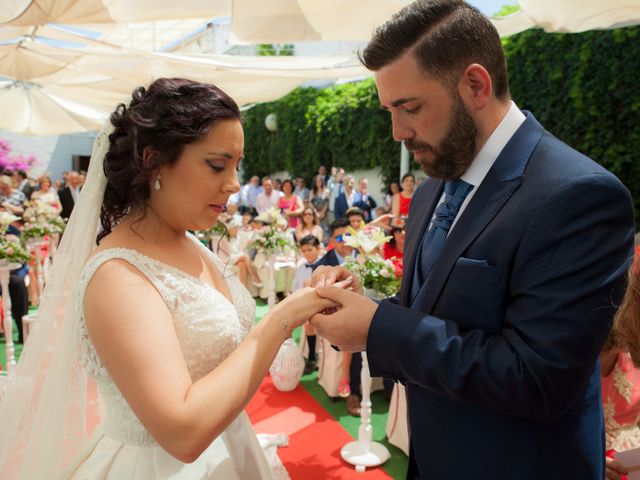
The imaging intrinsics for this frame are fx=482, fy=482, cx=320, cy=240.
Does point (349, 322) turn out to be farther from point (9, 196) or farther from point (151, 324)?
point (9, 196)

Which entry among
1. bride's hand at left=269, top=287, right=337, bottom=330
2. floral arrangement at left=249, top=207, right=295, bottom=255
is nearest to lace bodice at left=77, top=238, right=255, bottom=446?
bride's hand at left=269, top=287, right=337, bottom=330

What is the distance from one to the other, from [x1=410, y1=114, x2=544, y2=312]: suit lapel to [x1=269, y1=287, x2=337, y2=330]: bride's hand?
36cm

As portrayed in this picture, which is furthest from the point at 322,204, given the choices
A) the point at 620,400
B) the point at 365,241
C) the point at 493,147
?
the point at 493,147

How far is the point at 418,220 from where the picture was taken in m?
1.85

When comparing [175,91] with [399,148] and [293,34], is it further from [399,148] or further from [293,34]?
[399,148]

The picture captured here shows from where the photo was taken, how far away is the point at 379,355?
139 cm

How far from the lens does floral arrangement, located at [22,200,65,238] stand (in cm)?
682

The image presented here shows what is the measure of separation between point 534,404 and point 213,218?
3.95 feet

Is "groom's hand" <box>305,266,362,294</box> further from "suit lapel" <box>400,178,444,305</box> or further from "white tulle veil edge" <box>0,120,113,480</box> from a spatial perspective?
"white tulle veil edge" <box>0,120,113,480</box>

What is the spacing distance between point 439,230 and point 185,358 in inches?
37.0

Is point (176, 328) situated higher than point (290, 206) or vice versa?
point (176, 328)

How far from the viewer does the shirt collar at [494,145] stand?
1466 mm

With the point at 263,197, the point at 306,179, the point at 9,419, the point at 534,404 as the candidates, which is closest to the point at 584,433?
the point at 534,404

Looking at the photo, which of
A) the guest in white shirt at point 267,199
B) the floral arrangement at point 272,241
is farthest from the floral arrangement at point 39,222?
the guest in white shirt at point 267,199
